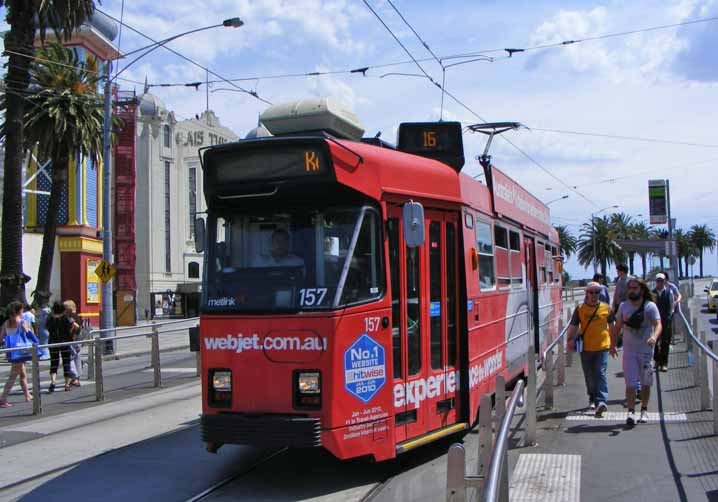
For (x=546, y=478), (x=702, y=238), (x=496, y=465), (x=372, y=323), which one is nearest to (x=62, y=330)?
(x=372, y=323)

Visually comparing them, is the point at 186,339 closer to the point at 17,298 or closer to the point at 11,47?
the point at 17,298

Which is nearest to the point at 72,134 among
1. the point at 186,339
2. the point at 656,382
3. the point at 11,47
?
the point at 11,47

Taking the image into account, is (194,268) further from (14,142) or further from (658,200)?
(658,200)

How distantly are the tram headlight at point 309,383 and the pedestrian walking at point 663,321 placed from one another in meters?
9.13

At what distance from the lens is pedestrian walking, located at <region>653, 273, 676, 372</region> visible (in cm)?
1441

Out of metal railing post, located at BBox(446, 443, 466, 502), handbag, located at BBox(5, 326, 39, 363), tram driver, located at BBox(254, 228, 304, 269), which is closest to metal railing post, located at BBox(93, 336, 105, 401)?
handbag, located at BBox(5, 326, 39, 363)

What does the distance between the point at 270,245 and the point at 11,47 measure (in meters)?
19.6

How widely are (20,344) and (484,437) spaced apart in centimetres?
1060

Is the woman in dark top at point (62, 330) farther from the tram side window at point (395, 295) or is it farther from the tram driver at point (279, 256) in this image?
the tram side window at point (395, 295)

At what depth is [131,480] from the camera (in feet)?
A: 25.7

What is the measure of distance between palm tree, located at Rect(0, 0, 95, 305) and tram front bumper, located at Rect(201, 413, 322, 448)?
19.8m

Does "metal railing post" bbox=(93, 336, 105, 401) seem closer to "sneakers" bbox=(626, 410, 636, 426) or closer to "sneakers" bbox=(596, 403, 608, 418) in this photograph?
"sneakers" bbox=(596, 403, 608, 418)

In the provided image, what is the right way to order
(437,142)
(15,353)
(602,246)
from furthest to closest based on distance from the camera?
(602,246)
(15,353)
(437,142)

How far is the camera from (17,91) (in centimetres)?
2420
